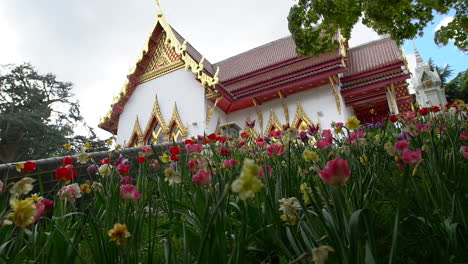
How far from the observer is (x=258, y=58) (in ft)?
50.1

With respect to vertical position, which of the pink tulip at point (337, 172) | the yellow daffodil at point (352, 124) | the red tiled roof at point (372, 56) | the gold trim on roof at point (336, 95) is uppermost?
the red tiled roof at point (372, 56)

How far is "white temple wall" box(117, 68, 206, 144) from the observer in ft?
38.8

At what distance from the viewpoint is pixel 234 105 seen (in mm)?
12547

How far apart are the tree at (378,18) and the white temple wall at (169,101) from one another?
319 inches

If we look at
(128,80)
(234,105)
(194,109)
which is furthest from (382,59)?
(128,80)

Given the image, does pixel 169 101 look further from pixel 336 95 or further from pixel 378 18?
pixel 378 18

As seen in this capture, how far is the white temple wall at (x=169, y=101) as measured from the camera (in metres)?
11.8

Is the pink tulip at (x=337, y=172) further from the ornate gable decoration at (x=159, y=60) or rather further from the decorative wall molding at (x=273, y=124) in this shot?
the ornate gable decoration at (x=159, y=60)

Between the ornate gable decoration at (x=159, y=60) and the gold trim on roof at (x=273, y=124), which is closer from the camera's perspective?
the gold trim on roof at (x=273, y=124)

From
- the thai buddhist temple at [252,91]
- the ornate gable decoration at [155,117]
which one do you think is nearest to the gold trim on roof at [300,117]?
the thai buddhist temple at [252,91]

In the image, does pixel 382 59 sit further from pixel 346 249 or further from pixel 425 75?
pixel 346 249

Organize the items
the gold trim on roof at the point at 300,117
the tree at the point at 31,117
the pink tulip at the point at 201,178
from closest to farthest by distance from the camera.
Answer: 1. the pink tulip at the point at 201,178
2. the gold trim on roof at the point at 300,117
3. the tree at the point at 31,117

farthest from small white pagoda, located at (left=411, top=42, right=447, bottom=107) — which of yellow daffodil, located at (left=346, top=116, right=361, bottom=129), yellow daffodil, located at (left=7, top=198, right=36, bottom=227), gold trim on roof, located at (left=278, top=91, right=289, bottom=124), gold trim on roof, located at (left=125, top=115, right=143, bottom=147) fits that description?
yellow daffodil, located at (left=7, top=198, right=36, bottom=227)

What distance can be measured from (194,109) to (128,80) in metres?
4.27
